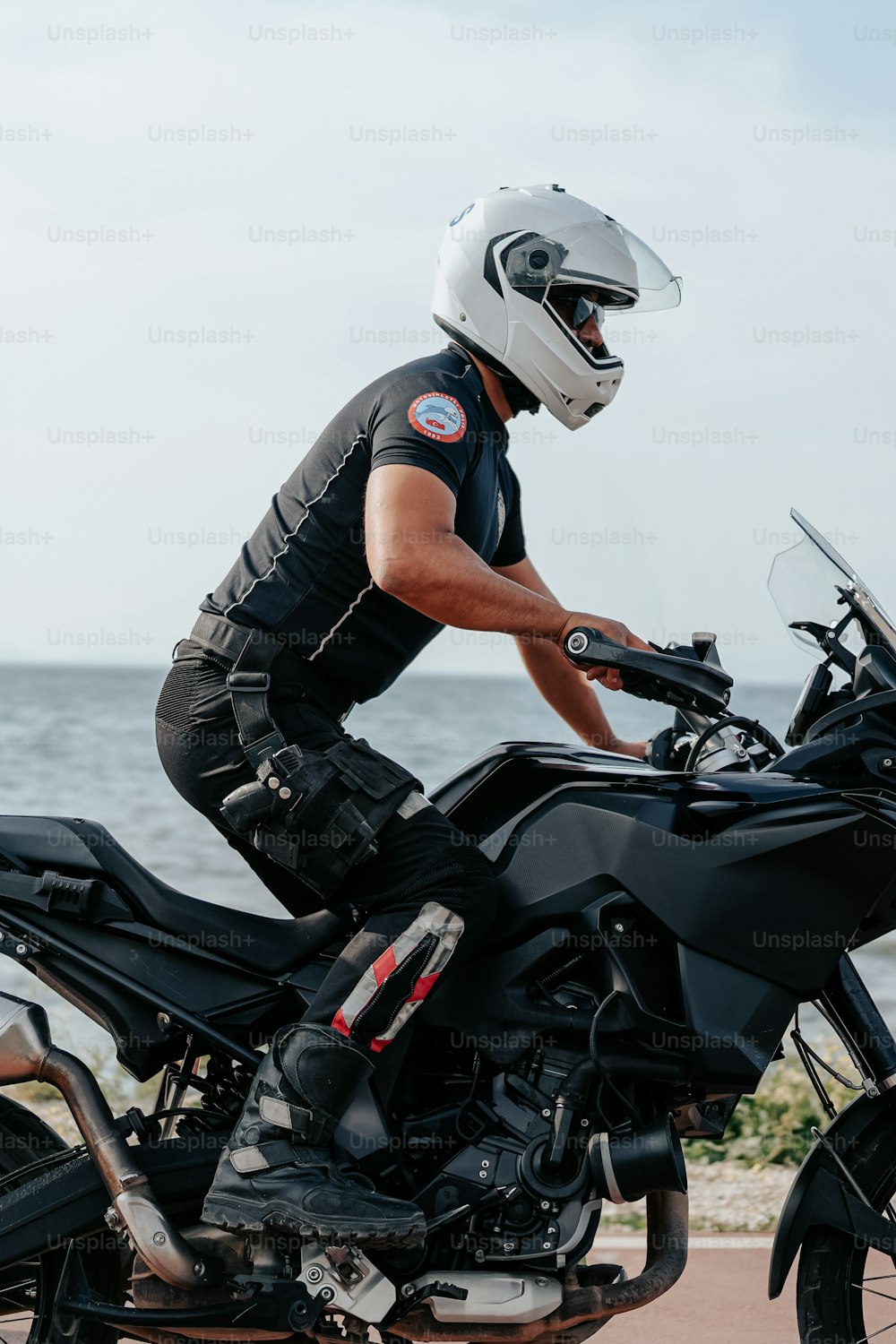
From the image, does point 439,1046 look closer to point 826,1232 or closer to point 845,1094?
point 826,1232

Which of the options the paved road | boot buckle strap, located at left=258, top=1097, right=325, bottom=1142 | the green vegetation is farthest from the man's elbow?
the green vegetation

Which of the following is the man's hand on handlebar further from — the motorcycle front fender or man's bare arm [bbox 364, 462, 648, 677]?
the motorcycle front fender

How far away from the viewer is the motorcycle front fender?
3.18 meters

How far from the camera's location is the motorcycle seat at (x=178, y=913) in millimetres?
3205

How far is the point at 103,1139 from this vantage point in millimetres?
3084

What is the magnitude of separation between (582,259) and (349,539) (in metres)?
0.85

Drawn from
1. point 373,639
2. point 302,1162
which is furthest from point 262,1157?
point 373,639

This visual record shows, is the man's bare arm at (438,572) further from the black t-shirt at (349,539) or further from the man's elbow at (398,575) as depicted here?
the black t-shirt at (349,539)

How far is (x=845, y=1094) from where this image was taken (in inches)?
261

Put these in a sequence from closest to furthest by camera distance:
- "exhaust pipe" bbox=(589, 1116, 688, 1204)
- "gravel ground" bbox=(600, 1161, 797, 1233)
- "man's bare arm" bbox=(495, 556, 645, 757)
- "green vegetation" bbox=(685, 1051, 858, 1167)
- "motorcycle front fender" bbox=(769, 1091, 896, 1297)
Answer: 1. "exhaust pipe" bbox=(589, 1116, 688, 1204)
2. "motorcycle front fender" bbox=(769, 1091, 896, 1297)
3. "man's bare arm" bbox=(495, 556, 645, 757)
4. "gravel ground" bbox=(600, 1161, 797, 1233)
5. "green vegetation" bbox=(685, 1051, 858, 1167)

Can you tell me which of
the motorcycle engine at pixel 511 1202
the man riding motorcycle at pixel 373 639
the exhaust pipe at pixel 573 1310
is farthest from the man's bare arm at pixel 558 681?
the exhaust pipe at pixel 573 1310

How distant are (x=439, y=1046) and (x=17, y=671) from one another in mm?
66157

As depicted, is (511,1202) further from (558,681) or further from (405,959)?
(558,681)

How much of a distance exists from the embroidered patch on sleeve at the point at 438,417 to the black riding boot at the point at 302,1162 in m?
1.29
